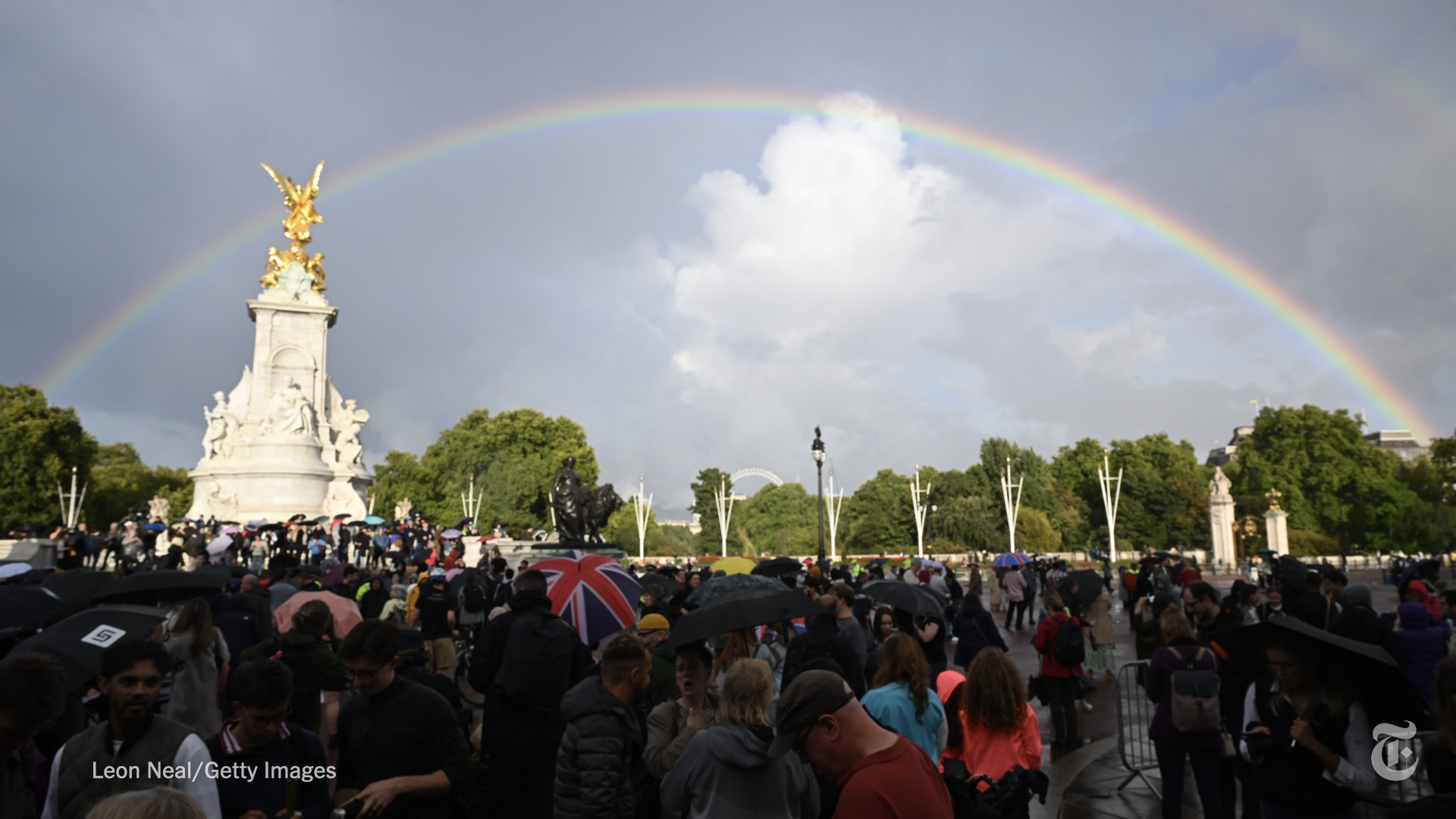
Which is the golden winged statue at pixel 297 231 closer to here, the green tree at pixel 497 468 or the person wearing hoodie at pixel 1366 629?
the green tree at pixel 497 468

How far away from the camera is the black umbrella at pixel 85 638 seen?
15.3 ft

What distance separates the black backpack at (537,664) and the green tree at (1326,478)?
77331mm

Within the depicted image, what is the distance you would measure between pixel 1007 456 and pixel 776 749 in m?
76.3

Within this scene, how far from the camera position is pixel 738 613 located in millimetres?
5613

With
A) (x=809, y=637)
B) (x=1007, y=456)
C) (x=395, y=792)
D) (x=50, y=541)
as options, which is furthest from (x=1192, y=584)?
(x=1007, y=456)

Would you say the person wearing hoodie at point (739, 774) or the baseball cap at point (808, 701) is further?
the person wearing hoodie at point (739, 774)

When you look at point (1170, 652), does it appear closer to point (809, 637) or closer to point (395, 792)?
point (809, 637)

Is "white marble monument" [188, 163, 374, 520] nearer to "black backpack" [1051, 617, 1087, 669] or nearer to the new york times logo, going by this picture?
"black backpack" [1051, 617, 1087, 669]

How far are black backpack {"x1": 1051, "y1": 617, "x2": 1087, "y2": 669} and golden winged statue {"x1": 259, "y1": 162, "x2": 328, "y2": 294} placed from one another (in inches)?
2014

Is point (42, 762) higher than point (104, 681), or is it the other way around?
point (104, 681)

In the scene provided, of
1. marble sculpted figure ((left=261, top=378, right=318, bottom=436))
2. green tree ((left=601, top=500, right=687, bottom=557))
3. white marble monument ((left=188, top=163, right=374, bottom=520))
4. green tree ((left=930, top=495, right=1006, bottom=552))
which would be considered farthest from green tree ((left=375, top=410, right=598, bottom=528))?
green tree ((left=930, top=495, right=1006, bottom=552))

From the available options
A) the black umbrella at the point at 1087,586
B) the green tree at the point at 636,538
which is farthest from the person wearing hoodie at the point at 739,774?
the green tree at the point at 636,538

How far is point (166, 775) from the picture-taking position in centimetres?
354

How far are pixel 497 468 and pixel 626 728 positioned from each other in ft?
242
